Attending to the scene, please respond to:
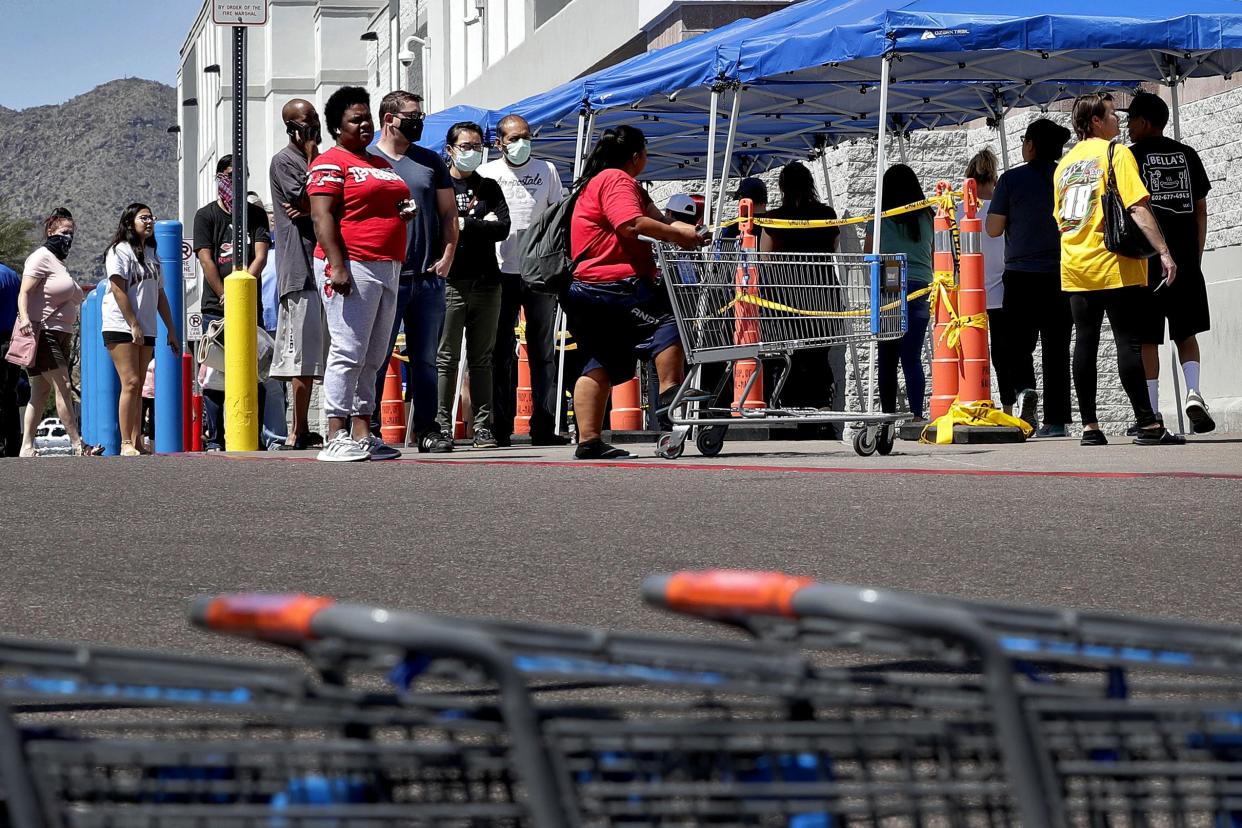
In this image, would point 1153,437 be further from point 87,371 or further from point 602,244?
point 87,371

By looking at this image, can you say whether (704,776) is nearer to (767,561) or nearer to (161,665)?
(161,665)

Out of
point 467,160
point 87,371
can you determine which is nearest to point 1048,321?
point 467,160

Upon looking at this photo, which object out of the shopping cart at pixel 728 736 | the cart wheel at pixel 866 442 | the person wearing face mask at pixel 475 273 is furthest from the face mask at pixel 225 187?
the shopping cart at pixel 728 736

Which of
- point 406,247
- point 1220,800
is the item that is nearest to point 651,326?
point 406,247

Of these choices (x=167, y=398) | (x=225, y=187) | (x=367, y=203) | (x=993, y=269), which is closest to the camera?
(x=367, y=203)

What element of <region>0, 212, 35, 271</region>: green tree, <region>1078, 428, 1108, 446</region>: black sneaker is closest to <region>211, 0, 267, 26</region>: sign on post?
<region>1078, 428, 1108, 446</region>: black sneaker

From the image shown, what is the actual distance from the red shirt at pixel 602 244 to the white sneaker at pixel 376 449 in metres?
1.42

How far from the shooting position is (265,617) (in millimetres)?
1561

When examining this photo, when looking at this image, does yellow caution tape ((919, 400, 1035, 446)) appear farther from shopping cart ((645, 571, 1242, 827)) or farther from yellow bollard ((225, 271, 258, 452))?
shopping cart ((645, 571, 1242, 827))

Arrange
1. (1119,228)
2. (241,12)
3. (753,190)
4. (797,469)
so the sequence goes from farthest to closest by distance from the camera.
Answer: (753,190) → (241,12) → (1119,228) → (797,469)

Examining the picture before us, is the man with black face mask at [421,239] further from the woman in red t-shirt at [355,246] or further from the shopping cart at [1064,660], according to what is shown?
the shopping cart at [1064,660]

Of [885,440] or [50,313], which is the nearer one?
[885,440]

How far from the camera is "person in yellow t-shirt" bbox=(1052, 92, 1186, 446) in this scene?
10586mm

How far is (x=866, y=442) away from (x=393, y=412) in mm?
6301
